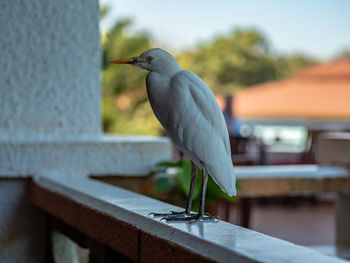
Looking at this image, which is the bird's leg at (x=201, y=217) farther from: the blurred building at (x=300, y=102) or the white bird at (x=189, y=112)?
the blurred building at (x=300, y=102)

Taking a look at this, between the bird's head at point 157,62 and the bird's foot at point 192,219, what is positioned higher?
the bird's head at point 157,62

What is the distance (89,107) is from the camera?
7.79 feet

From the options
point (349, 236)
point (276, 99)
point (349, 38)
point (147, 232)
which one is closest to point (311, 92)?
point (276, 99)

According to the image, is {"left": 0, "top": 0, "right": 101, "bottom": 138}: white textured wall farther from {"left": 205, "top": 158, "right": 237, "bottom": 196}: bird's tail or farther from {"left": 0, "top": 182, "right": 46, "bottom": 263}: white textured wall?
{"left": 205, "top": 158, "right": 237, "bottom": 196}: bird's tail

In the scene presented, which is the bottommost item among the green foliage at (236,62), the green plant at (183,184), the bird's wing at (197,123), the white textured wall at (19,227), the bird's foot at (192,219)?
the white textured wall at (19,227)

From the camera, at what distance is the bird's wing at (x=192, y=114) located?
125cm

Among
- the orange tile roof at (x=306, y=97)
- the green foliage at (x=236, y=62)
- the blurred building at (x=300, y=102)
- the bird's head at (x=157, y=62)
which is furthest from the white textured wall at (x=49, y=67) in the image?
the green foliage at (x=236, y=62)

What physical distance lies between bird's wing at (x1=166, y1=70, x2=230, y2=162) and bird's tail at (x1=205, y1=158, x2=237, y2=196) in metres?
0.03

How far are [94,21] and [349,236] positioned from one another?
203 cm

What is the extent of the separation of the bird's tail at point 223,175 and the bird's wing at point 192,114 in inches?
1.0

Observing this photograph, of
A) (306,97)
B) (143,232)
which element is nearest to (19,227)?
(143,232)

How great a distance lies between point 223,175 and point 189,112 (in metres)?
0.17

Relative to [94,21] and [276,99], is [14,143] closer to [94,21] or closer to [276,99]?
[94,21]

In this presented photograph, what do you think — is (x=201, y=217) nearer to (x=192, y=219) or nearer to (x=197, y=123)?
(x=192, y=219)
